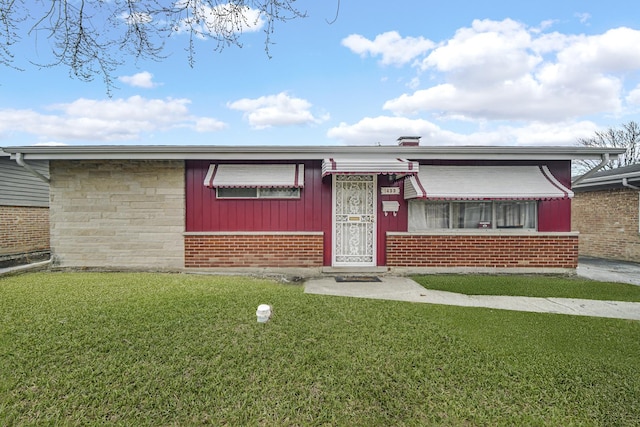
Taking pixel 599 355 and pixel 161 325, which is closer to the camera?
pixel 599 355

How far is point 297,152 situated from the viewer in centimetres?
795

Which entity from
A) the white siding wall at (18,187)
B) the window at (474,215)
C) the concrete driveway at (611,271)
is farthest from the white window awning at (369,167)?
the white siding wall at (18,187)

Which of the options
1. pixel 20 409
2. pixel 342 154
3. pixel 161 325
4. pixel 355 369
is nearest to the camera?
pixel 20 409

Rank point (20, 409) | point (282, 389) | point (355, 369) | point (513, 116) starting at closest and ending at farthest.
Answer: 1. point (20, 409)
2. point (282, 389)
3. point (355, 369)
4. point (513, 116)

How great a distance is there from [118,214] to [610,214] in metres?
15.6

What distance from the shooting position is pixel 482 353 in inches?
145

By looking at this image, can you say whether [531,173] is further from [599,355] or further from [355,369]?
[355,369]

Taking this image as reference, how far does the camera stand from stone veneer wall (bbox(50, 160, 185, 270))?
8.26 meters

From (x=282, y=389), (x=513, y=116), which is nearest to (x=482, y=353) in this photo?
(x=282, y=389)

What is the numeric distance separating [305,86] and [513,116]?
2129 cm

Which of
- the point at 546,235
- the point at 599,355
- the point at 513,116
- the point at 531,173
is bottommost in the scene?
the point at 599,355

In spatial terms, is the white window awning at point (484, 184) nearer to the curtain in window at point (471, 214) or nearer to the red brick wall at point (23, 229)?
the curtain in window at point (471, 214)

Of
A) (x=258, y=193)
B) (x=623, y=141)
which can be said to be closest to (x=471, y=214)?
(x=258, y=193)

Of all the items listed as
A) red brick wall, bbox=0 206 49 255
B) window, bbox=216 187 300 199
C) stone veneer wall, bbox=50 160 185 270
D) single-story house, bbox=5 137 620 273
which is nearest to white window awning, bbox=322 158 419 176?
single-story house, bbox=5 137 620 273
